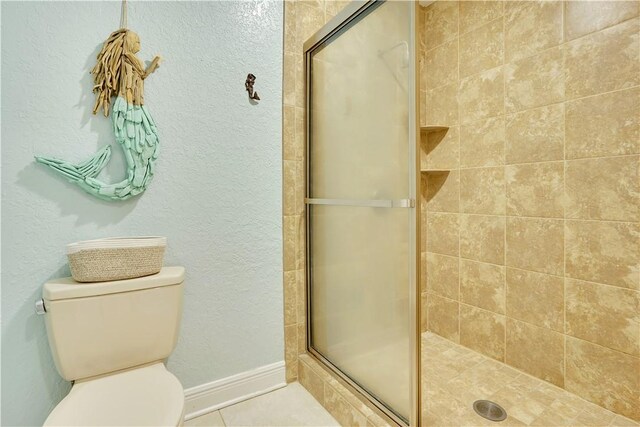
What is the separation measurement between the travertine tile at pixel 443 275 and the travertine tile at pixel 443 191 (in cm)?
Answer: 33

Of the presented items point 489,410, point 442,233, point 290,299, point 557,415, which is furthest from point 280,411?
point 442,233

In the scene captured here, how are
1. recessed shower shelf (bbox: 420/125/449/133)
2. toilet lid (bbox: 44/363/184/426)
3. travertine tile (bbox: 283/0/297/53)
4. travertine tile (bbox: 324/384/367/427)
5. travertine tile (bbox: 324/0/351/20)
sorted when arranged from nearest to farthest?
toilet lid (bbox: 44/363/184/426) < travertine tile (bbox: 324/384/367/427) < travertine tile (bbox: 283/0/297/53) < travertine tile (bbox: 324/0/351/20) < recessed shower shelf (bbox: 420/125/449/133)

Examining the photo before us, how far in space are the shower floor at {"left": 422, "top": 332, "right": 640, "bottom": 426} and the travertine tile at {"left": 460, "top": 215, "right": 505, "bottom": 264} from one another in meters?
0.60

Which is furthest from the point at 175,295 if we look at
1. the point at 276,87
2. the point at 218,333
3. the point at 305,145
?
the point at 276,87

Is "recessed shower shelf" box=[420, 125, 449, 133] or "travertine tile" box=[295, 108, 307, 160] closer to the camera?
"travertine tile" box=[295, 108, 307, 160]

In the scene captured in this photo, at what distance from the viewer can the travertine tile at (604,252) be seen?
1362 mm

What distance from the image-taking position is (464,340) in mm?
2062

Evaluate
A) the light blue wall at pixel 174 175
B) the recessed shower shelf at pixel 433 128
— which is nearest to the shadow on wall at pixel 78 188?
the light blue wall at pixel 174 175

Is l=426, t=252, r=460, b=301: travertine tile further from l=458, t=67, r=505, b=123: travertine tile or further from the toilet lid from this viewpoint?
the toilet lid

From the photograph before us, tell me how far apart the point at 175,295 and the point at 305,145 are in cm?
95

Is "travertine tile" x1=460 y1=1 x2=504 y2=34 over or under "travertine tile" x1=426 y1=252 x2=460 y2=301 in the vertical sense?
over

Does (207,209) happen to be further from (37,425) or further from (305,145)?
(37,425)

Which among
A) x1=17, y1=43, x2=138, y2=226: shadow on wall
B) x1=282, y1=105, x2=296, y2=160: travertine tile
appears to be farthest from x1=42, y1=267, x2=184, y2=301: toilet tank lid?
x1=282, y1=105, x2=296, y2=160: travertine tile

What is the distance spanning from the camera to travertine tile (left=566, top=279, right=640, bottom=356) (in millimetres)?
1368
